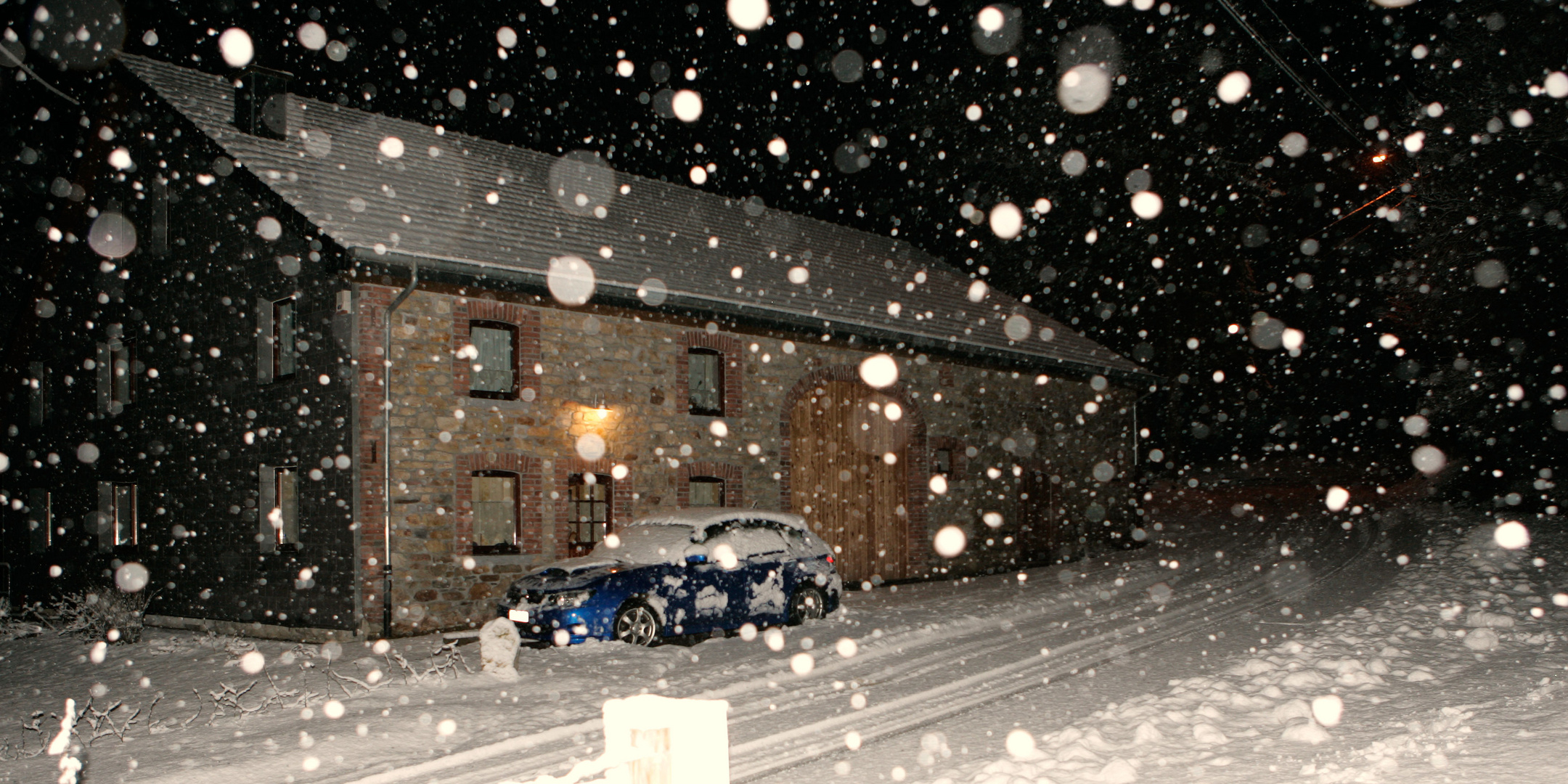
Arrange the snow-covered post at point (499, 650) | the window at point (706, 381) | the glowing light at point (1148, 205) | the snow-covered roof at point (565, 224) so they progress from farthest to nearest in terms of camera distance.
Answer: the glowing light at point (1148, 205)
the window at point (706, 381)
the snow-covered roof at point (565, 224)
the snow-covered post at point (499, 650)

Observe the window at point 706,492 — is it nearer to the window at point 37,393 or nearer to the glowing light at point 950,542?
the glowing light at point 950,542

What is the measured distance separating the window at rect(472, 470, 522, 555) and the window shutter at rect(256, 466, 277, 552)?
9.89ft

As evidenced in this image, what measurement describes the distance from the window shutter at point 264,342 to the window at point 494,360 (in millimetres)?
3169

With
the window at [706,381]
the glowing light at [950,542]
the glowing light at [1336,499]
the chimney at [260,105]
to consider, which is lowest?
the glowing light at [1336,499]

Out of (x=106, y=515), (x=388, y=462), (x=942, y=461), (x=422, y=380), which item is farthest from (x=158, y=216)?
(x=942, y=461)

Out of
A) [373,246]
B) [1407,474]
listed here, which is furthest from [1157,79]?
[373,246]

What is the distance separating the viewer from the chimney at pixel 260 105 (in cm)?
1550

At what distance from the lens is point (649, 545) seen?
1218cm

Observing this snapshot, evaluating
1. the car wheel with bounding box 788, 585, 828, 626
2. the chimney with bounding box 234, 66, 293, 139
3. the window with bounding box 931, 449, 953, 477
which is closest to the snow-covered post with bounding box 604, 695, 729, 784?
the car wheel with bounding box 788, 585, 828, 626

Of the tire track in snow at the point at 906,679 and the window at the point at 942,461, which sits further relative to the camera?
the window at the point at 942,461

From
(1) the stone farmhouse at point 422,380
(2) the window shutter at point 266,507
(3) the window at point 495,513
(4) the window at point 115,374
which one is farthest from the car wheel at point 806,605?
(4) the window at point 115,374

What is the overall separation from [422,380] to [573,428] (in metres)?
2.36

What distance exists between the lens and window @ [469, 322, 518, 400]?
14281mm

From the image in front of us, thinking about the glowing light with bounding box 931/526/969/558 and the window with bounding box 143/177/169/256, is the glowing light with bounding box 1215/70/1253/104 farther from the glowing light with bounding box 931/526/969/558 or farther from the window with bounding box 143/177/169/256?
the window with bounding box 143/177/169/256
